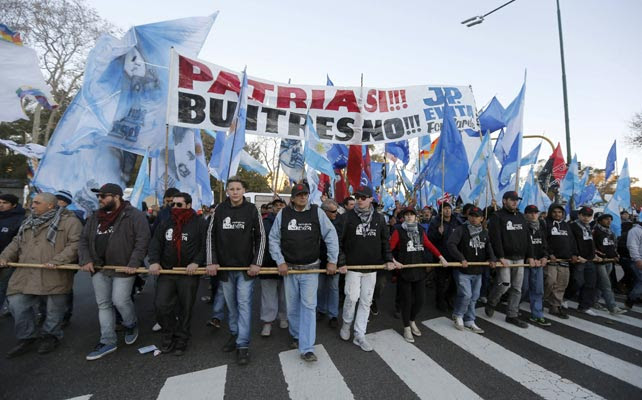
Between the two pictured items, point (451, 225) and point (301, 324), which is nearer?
point (301, 324)

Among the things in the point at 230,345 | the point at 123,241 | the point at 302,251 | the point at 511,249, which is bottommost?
the point at 230,345

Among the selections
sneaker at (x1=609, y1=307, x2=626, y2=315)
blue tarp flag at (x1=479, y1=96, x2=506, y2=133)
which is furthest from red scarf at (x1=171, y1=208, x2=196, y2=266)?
blue tarp flag at (x1=479, y1=96, x2=506, y2=133)

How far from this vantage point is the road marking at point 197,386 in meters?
2.96

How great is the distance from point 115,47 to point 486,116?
9363 millimetres

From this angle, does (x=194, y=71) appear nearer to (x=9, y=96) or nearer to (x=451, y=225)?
(x=9, y=96)

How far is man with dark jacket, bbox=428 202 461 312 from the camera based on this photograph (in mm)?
5742

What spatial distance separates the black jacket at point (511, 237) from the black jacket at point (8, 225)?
26.5ft

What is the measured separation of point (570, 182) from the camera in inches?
378

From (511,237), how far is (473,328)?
1.77m

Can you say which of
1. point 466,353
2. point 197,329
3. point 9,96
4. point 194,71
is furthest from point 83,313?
point 466,353

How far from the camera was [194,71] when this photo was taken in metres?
5.38

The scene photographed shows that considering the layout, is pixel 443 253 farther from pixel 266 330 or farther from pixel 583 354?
pixel 266 330

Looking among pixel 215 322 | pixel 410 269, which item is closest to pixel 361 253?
pixel 410 269

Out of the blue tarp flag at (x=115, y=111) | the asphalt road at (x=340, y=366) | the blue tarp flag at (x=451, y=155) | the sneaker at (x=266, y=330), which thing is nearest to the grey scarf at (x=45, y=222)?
the blue tarp flag at (x=115, y=111)
